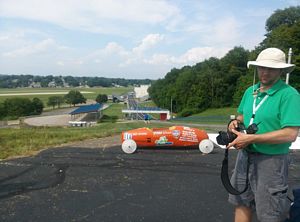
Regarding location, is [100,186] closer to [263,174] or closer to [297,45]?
[263,174]

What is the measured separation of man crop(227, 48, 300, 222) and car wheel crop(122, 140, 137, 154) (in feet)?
18.5

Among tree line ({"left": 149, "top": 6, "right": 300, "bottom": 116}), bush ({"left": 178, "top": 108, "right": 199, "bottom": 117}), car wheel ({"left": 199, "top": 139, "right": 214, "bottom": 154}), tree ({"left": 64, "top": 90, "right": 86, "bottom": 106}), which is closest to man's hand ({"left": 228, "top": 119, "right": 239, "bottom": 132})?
car wheel ({"left": 199, "top": 139, "right": 214, "bottom": 154})

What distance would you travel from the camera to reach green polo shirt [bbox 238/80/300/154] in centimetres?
279

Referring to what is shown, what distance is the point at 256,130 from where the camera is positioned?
2.88 m

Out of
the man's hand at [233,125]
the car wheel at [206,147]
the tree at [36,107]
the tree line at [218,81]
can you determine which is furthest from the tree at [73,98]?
the man's hand at [233,125]

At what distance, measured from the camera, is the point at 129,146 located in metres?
8.60

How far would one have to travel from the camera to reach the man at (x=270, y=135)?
2.81m

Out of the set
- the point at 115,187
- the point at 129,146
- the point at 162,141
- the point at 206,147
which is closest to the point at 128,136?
the point at 129,146

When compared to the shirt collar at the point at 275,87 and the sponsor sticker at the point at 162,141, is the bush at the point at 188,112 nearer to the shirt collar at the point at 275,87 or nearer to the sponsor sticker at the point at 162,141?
the sponsor sticker at the point at 162,141

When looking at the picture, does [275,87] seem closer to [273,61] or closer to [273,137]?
[273,61]

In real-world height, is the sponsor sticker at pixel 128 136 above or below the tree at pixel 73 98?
above

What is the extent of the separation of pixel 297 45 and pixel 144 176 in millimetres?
41447

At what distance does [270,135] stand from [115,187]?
12.3 feet

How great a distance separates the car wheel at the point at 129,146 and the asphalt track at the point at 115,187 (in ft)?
0.51
